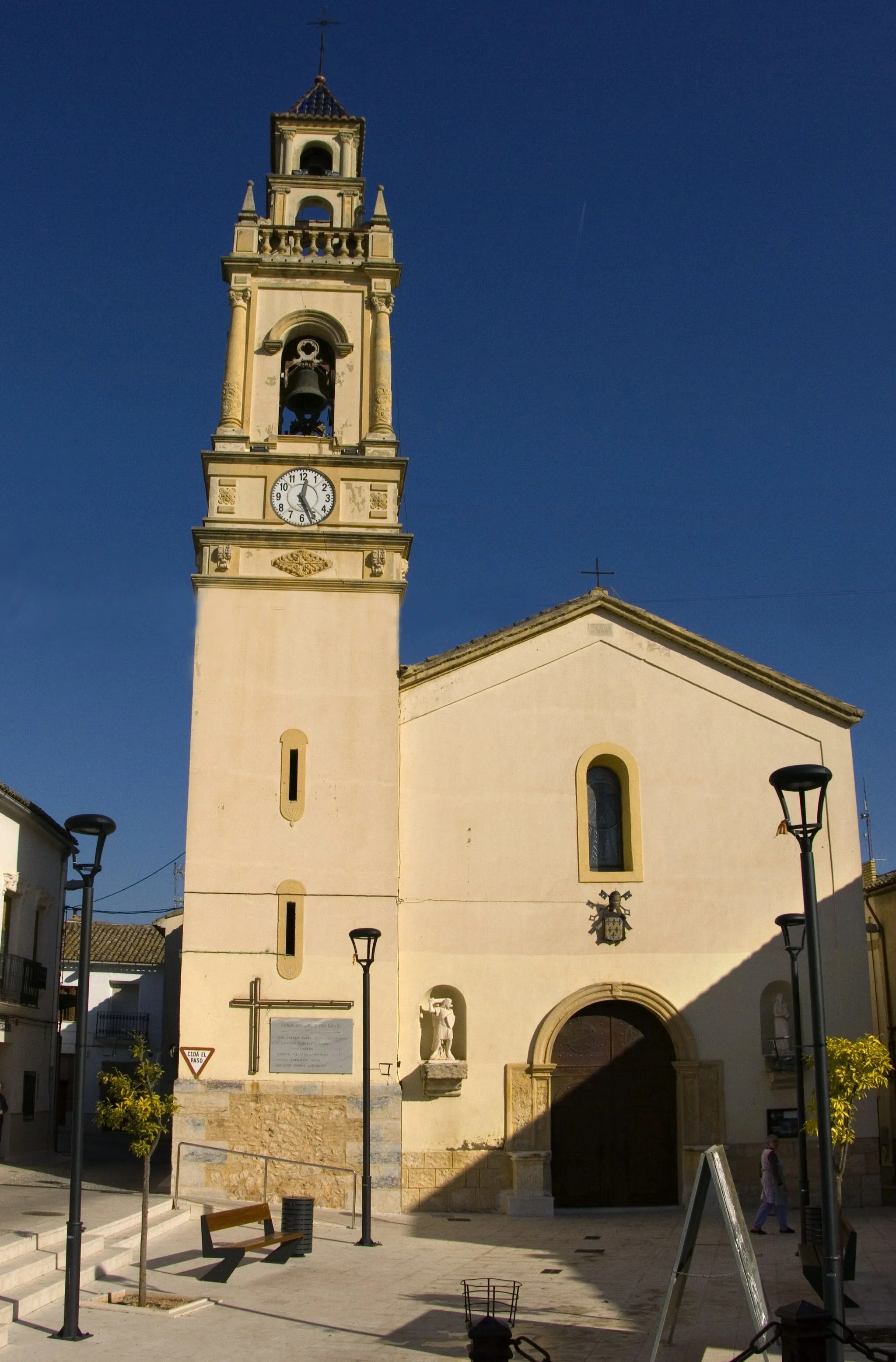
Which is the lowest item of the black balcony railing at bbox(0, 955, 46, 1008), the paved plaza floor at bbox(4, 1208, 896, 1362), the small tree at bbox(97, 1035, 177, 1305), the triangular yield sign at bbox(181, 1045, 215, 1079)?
the paved plaza floor at bbox(4, 1208, 896, 1362)

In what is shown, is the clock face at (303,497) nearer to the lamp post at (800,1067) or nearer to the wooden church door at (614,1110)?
the wooden church door at (614,1110)

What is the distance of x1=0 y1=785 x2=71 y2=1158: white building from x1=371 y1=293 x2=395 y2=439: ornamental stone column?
1016cm

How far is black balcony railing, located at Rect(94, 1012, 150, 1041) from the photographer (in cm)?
4497

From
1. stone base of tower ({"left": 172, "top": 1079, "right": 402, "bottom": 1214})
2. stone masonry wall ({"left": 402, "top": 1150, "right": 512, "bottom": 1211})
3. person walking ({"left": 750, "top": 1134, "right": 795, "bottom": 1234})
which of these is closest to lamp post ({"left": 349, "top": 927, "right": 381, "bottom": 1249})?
stone base of tower ({"left": 172, "top": 1079, "right": 402, "bottom": 1214})

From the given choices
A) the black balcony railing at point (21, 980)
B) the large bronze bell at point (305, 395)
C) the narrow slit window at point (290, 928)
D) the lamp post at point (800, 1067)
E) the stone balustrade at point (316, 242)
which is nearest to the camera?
the lamp post at point (800, 1067)

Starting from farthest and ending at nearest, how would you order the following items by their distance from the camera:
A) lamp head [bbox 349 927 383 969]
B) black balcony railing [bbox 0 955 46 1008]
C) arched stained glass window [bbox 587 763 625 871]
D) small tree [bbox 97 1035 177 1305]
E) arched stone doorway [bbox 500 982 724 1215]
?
black balcony railing [bbox 0 955 46 1008] → arched stained glass window [bbox 587 763 625 871] → arched stone doorway [bbox 500 982 724 1215] → lamp head [bbox 349 927 383 969] → small tree [bbox 97 1035 177 1305]

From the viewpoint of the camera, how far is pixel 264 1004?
19.9 metres

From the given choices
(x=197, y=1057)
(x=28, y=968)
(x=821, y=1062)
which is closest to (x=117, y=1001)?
(x=28, y=968)

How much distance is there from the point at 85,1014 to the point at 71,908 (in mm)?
24787

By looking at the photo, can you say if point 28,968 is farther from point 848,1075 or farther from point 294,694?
point 848,1075

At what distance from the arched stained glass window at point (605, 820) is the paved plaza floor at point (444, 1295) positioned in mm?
5912

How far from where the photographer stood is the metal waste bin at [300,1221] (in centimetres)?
1570

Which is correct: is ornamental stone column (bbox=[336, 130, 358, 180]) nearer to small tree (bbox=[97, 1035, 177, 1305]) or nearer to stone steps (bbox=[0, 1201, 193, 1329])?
small tree (bbox=[97, 1035, 177, 1305])

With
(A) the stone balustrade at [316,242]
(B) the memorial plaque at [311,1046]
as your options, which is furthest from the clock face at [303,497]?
(B) the memorial plaque at [311,1046]
